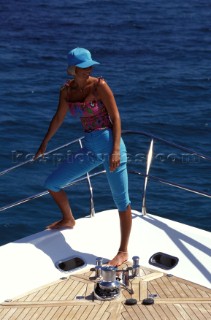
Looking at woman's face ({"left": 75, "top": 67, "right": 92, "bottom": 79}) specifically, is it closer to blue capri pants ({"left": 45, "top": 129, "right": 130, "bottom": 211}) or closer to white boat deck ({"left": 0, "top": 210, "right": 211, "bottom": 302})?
blue capri pants ({"left": 45, "top": 129, "right": 130, "bottom": 211})

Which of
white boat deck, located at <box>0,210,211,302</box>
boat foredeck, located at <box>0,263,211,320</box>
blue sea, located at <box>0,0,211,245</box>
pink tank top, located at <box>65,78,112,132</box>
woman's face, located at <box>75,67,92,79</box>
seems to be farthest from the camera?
blue sea, located at <box>0,0,211,245</box>

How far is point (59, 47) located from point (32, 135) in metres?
6.44

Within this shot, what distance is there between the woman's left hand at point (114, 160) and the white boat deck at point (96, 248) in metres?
0.73

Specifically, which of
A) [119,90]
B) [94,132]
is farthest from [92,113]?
[119,90]

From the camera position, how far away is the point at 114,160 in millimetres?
5770

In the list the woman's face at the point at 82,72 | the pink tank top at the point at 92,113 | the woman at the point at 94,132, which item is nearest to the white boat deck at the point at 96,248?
the woman at the point at 94,132

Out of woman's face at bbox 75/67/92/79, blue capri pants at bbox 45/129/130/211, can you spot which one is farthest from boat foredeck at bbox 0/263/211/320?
woman's face at bbox 75/67/92/79

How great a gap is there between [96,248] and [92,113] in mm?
1027

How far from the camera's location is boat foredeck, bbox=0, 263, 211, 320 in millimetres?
5430

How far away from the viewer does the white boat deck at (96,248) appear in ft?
19.5

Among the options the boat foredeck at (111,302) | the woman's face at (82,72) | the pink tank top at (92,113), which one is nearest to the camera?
the boat foredeck at (111,302)

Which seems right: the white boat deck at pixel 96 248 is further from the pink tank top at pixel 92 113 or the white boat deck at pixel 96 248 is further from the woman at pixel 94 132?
the pink tank top at pixel 92 113

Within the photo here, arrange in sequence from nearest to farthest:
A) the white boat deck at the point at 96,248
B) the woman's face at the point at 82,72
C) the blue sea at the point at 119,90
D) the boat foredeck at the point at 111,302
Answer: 1. the boat foredeck at the point at 111,302
2. the woman's face at the point at 82,72
3. the white boat deck at the point at 96,248
4. the blue sea at the point at 119,90

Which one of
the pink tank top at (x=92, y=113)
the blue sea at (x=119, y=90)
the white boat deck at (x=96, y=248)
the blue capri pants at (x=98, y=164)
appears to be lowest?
the blue sea at (x=119, y=90)
